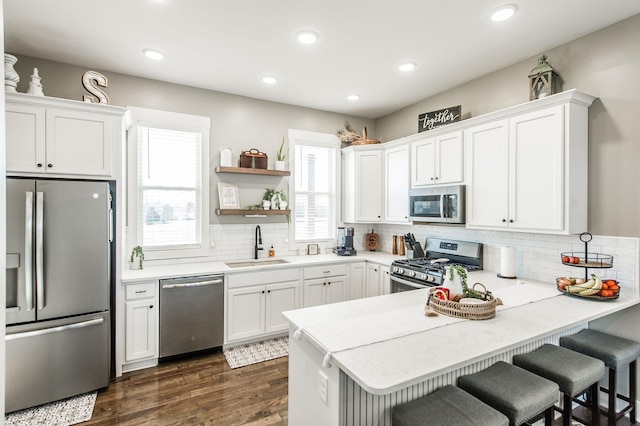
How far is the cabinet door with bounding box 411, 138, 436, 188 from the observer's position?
3.73 m

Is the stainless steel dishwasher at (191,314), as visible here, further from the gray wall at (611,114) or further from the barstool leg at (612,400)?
the gray wall at (611,114)

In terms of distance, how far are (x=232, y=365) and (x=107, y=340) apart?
44.5 inches

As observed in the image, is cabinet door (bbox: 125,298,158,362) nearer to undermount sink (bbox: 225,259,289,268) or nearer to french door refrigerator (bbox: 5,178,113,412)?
french door refrigerator (bbox: 5,178,113,412)

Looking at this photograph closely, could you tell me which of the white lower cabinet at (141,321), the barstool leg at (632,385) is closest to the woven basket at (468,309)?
the barstool leg at (632,385)

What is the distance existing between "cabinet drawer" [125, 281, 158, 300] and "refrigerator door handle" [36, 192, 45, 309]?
2.08ft

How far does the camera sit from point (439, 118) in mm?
3703

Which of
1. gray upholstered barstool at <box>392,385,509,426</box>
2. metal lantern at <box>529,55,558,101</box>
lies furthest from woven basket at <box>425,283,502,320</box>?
metal lantern at <box>529,55,558,101</box>

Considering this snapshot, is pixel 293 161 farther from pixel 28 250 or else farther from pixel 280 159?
pixel 28 250

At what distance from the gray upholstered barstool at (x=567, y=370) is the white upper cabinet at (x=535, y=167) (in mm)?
1022

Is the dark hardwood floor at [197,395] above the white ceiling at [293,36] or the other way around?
Answer: the other way around

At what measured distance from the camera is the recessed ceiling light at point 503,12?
2.31 meters

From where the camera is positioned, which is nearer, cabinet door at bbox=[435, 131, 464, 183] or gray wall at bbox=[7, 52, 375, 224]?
gray wall at bbox=[7, 52, 375, 224]

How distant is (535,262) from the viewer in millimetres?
3049

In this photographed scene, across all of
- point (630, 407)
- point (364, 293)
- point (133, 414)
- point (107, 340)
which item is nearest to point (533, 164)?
point (630, 407)
